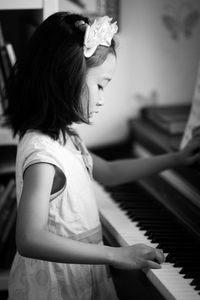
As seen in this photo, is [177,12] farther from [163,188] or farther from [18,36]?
[163,188]

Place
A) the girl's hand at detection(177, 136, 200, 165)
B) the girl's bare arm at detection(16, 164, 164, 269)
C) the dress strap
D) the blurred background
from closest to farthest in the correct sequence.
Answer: the girl's bare arm at detection(16, 164, 164, 269) < the dress strap < the girl's hand at detection(177, 136, 200, 165) < the blurred background

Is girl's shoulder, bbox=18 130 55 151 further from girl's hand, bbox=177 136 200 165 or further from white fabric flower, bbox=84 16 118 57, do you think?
girl's hand, bbox=177 136 200 165

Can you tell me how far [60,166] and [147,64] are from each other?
962mm

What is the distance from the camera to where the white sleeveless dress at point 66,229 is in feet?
4.14

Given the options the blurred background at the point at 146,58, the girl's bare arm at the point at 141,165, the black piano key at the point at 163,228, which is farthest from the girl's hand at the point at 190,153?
the blurred background at the point at 146,58

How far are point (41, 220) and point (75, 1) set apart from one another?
3.34 ft

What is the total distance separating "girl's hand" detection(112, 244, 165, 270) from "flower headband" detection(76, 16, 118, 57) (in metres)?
0.42

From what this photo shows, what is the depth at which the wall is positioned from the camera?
6.56ft

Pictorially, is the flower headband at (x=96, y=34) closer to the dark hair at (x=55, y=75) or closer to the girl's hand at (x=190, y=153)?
the dark hair at (x=55, y=75)

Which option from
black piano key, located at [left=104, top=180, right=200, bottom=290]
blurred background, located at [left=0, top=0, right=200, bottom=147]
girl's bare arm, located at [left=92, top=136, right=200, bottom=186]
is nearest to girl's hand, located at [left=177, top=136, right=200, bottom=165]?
girl's bare arm, located at [left=92, top=136, right=200, bottom=186]

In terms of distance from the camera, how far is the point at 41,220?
3.61 feet

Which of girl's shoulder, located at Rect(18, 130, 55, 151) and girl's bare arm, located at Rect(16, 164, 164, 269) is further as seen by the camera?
girl's shoulder, located at Rect(18, 130, 55, 151)

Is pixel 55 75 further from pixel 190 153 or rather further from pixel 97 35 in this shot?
pixel 190 153

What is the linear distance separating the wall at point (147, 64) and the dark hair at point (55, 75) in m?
0.74
